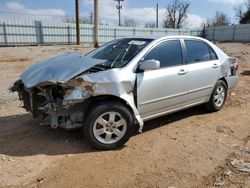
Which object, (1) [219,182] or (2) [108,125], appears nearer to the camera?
(1) [219,182]

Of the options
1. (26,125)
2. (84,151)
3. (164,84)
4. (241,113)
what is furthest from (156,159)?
(241,113)

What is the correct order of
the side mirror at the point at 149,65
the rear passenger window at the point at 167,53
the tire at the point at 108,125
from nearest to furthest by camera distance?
1. the tire at the point at 108,125
2. the side mirror at the point at 149,65
3. the rear passenger window at the point at 167,53

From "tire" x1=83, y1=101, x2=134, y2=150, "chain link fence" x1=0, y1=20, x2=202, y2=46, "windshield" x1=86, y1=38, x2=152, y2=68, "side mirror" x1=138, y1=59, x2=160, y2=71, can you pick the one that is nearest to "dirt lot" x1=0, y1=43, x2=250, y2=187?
A: "tire" x1=83, y1=101, x2=134, y2=150

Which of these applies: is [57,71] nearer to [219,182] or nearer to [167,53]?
[167,53]

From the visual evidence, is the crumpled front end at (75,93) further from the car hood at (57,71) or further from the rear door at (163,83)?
the rear door at (163,83)

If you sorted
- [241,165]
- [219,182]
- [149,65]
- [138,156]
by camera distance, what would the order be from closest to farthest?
[219,182], [241,165], [138,156], [149,65]

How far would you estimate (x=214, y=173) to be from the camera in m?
3.68

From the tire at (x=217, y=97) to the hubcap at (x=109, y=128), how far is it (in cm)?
249

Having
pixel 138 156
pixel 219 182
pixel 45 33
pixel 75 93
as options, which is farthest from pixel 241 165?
pixel 45 33

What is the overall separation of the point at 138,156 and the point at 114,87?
1.03 meters

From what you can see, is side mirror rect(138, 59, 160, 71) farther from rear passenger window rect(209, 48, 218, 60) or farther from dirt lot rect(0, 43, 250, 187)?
rear passenger window rect(209, 48, 218, 60)

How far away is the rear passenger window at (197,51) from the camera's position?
5.47 meters

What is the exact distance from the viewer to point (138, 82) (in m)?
4.48

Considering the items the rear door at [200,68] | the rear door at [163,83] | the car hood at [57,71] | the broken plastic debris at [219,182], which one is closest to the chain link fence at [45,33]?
the rear door at [200,68]
